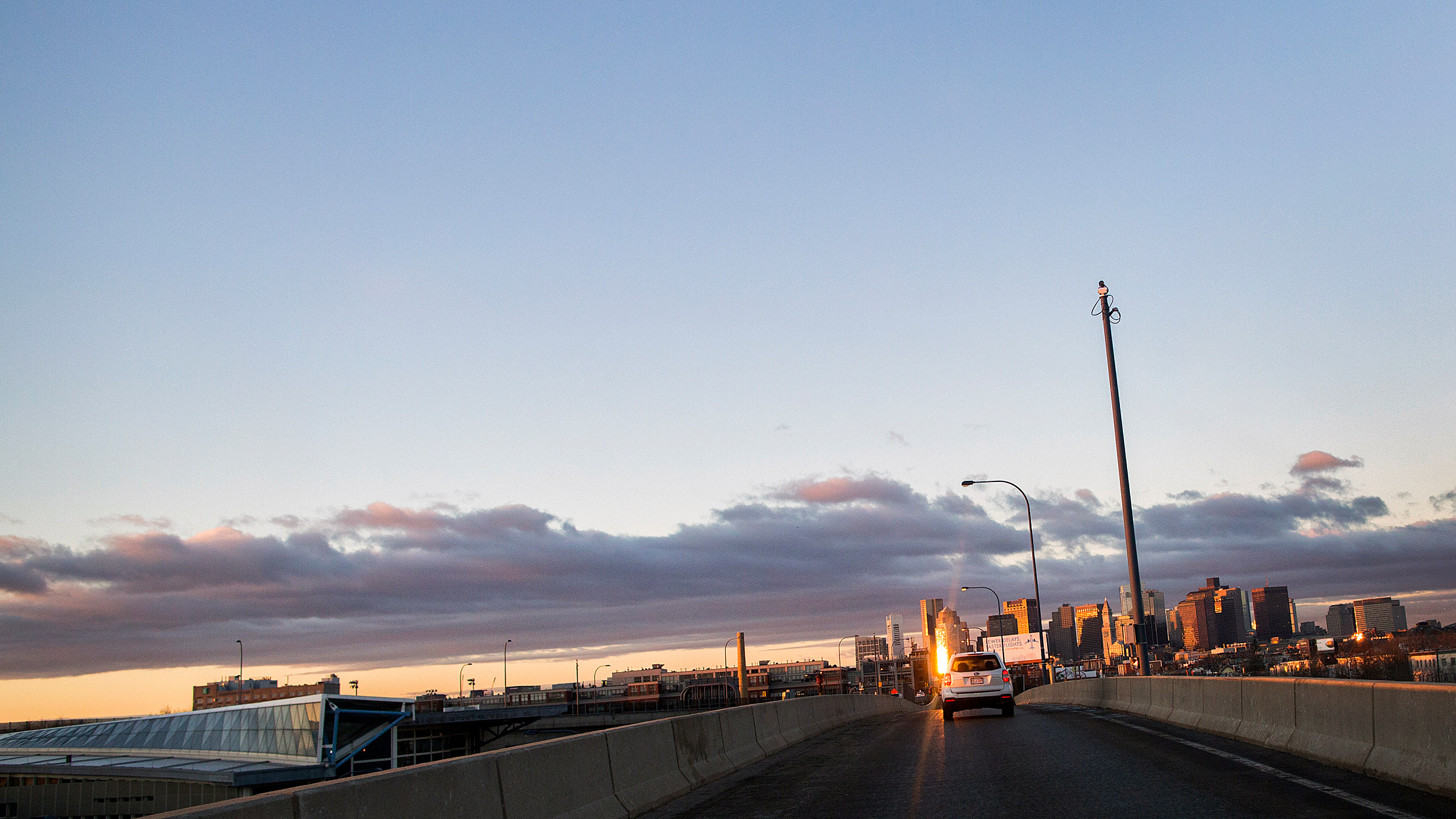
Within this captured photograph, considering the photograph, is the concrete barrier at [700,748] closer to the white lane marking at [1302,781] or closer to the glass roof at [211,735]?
the white lane marking at [1302,781]

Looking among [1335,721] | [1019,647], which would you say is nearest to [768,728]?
[1335,721]

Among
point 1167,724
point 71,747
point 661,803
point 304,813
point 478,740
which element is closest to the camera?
point 304,813

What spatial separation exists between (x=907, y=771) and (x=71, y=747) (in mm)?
92790

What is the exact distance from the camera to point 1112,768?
1177cm

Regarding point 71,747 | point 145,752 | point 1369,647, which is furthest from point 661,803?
point 71,747

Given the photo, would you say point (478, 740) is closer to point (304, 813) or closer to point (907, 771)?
point (907, 771)

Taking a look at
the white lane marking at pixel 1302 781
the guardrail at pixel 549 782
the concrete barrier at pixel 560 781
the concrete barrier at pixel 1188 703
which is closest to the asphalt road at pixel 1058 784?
the white lane marking at pixel 1302 781

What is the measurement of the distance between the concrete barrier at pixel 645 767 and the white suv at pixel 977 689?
1540 centimetres

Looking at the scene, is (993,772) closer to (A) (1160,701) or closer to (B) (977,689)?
(A) (1160,701)

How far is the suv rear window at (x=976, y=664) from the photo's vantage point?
26953mm

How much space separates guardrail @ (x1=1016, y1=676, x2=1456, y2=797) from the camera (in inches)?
348

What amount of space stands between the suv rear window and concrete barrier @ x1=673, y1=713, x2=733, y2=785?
1319 centimetres

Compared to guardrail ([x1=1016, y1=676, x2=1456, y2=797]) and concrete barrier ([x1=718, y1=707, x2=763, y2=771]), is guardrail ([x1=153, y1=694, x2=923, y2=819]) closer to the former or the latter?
concrete barrier ([x1=718, y1=707, x2=763, y2=771])

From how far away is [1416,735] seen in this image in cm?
927
